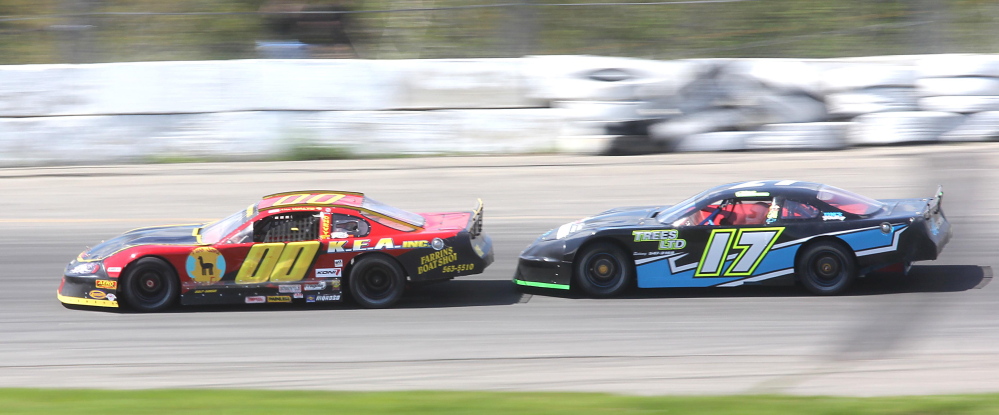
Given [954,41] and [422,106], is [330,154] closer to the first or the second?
[422,106]

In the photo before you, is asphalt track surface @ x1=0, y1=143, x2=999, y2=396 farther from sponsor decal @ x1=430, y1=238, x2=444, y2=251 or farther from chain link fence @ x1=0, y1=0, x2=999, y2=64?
chain link fence @ x1=0, y1=0, x2=999, y2=64

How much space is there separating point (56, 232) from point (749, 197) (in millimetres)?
8153

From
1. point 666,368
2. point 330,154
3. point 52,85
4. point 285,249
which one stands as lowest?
point 666,368

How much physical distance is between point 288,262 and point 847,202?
4.81 metres

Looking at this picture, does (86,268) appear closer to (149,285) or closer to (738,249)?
(149,285)

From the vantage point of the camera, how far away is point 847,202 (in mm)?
8508

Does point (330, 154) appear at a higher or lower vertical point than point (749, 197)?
higher

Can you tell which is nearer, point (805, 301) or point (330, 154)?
point (805, 301)

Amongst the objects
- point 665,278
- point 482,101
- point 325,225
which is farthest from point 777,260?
point 482,101

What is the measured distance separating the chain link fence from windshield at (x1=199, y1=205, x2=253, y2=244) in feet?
21.2

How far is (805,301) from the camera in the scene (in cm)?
821

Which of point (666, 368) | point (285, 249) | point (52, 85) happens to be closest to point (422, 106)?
point (52, 85)

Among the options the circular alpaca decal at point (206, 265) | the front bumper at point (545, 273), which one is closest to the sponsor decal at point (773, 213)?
the front bumper at point (545, 273)

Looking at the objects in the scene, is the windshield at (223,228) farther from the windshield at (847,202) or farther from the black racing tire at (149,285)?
the windshield at (847,202)
